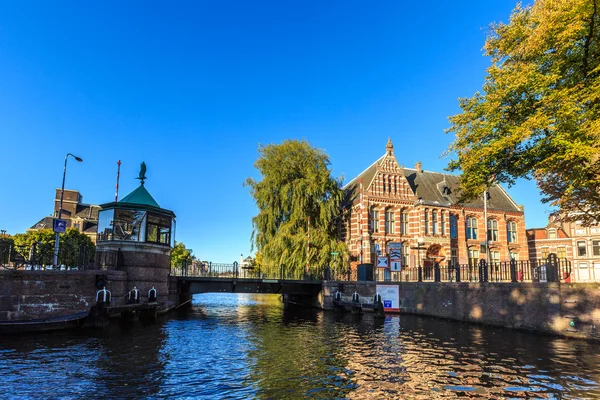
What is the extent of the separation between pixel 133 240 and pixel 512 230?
44345 mm

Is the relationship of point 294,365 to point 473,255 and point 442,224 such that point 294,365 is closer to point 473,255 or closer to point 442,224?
point 442,224

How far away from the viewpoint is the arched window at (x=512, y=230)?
1903 inches

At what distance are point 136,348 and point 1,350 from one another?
416 cm

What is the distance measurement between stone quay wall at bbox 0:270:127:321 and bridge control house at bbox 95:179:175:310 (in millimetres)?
3055

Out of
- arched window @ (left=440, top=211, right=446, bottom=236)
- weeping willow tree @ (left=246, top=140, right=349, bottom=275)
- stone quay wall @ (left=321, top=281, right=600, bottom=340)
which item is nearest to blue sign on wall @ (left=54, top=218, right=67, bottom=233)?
weeping willow tree @ (left=246, top=140, right=349, bottom=275)

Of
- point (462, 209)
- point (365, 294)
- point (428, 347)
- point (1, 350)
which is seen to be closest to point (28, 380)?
point (1, 350)

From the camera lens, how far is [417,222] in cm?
4328

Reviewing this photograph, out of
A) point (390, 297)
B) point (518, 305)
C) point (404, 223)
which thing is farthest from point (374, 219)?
point (518, 305)

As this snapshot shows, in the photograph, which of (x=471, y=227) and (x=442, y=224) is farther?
(x=471, y=227)

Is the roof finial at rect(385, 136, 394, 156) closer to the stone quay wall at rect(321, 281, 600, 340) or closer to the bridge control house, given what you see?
the stone quay wall at rect(321, 281, 600, 340)

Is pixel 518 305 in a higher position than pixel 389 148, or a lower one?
Result: lower

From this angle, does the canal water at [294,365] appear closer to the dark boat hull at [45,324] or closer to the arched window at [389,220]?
the dark boat hull at [45,324]

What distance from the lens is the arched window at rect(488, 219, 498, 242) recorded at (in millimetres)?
47000

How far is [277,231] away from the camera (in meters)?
38.6
